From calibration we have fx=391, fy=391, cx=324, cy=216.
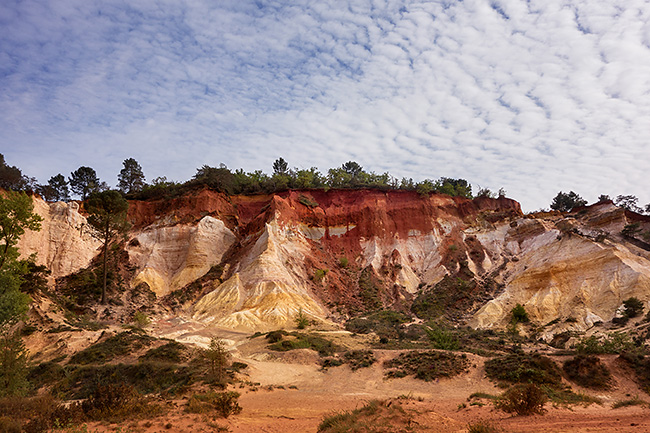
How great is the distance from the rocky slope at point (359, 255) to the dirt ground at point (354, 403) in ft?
42.3

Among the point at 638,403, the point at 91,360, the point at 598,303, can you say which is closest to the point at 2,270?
the point at 91,360

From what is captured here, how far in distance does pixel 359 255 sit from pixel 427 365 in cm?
2930

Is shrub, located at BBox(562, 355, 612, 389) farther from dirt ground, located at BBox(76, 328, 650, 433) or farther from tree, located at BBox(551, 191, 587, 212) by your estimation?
tree, located at BBox(551, 191, 587, 212)

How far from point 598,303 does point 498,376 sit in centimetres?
2067

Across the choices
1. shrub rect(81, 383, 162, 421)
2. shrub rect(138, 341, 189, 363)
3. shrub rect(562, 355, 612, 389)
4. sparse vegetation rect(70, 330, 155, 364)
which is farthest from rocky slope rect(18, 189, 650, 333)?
shrub rect(81, 383, 162, 421)

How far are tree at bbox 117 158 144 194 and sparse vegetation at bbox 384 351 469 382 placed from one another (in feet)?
158

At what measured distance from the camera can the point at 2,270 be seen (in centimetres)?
2278

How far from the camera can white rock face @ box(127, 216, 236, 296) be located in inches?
1609

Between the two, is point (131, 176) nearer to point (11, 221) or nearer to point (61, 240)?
point (61, 240)

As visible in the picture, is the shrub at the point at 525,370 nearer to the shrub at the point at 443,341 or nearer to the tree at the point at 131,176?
the shrub at the point at 443,341

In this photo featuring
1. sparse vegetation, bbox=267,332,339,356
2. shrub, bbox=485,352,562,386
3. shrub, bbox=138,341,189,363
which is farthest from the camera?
sparse vegetation, bbox=267,332,339,356

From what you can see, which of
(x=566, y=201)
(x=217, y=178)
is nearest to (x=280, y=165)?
(x=217, y=178)

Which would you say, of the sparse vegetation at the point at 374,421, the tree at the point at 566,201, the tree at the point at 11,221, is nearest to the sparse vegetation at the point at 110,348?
the tree at the point at 11,221

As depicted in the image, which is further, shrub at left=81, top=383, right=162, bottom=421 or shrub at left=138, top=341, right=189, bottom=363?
shrub at left=138, top=341, right=189, bottom=363
